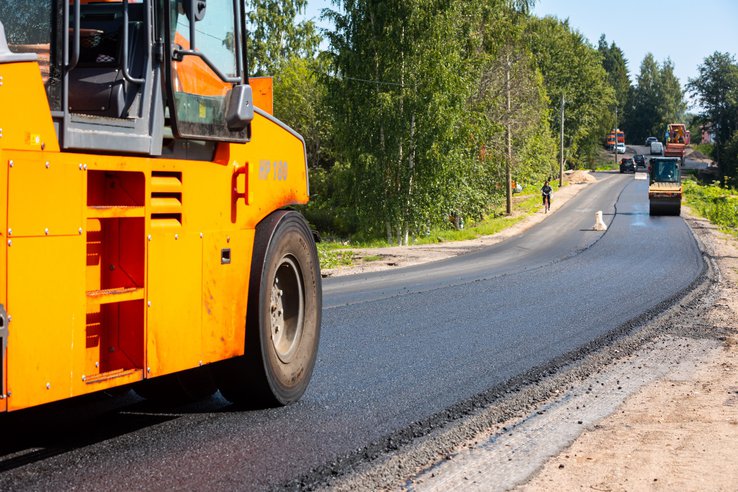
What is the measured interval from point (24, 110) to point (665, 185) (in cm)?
4851

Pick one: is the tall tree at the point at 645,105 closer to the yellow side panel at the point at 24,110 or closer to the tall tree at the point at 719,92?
the tall tree at the point at 719,92

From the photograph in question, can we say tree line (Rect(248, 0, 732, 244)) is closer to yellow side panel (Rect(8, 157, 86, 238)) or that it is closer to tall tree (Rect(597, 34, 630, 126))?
yellow side panel (Rect(8, 157, 86, 238))

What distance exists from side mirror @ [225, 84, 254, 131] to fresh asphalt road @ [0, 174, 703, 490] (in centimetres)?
178

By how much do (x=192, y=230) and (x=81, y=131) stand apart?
40.5 inches

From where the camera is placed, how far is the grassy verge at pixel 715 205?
46838 mm

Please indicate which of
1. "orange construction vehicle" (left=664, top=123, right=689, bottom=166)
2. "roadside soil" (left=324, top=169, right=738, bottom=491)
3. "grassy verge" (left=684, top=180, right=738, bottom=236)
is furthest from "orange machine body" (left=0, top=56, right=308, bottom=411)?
"orange construction vehicle" (left=664, top=123, right=689, bottom=166)

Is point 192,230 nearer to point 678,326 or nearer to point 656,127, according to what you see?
point 678,326

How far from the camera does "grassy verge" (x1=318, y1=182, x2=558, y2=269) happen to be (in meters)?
26.9

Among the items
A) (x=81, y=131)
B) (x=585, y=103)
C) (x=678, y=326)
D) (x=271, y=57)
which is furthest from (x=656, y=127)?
(x=81, y=131)

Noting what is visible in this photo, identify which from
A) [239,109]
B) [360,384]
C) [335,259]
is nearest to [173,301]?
[239,109]

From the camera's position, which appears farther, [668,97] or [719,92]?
[668,97]

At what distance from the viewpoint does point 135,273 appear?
190 inches

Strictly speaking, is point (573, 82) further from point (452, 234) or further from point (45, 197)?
point (45, 197)

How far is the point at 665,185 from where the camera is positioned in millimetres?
49781
